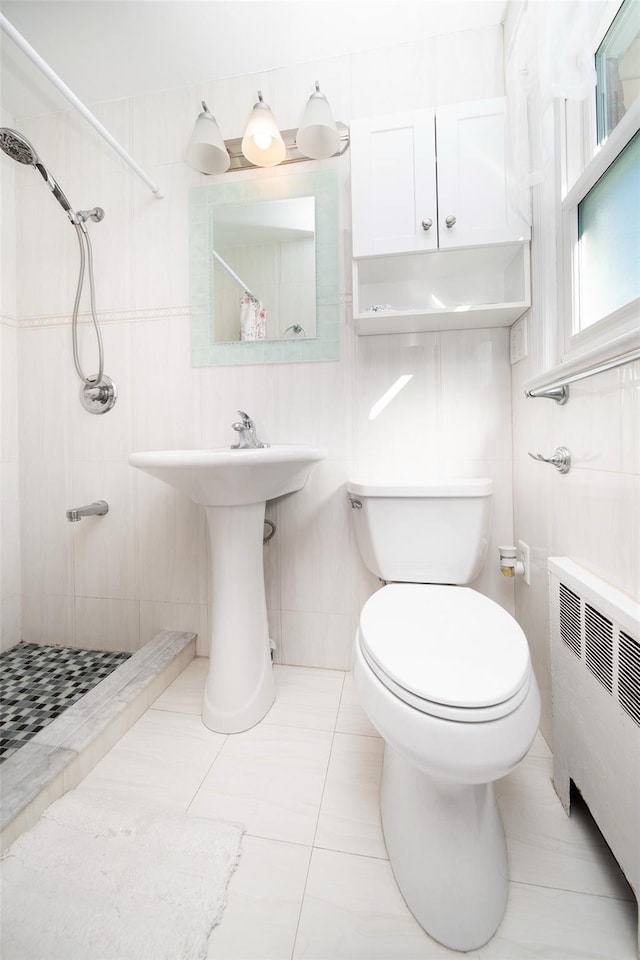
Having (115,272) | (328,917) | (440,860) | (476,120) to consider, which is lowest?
(328,917)

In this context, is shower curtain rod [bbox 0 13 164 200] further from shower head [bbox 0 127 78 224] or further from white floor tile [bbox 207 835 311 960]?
white floor tile [bbox 207 835 311 960]

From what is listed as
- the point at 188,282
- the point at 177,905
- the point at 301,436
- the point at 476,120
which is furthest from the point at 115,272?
the point at 177,905

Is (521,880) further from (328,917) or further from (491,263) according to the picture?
(491,263)

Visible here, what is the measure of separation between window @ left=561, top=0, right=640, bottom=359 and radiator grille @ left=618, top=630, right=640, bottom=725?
1.70 ft

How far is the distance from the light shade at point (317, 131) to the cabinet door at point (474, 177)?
1.11ft

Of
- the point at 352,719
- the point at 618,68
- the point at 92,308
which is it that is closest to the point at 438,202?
the point at 618,68

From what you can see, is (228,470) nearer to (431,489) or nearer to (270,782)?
(431,489)

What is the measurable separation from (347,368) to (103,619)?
4.67 ft

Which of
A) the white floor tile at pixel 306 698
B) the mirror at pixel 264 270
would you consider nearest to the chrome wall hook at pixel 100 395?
the mirror at pixel 264 270

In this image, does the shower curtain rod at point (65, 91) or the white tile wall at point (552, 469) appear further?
the shower curtain rod at point (65, 91)

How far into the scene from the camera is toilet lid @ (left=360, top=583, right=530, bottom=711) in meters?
0.62

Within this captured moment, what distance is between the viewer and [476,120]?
1.12 meters

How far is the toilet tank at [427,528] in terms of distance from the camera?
1.16 m

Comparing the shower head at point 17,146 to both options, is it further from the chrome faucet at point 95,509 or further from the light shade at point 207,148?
the chrome faucet at point 95,509
